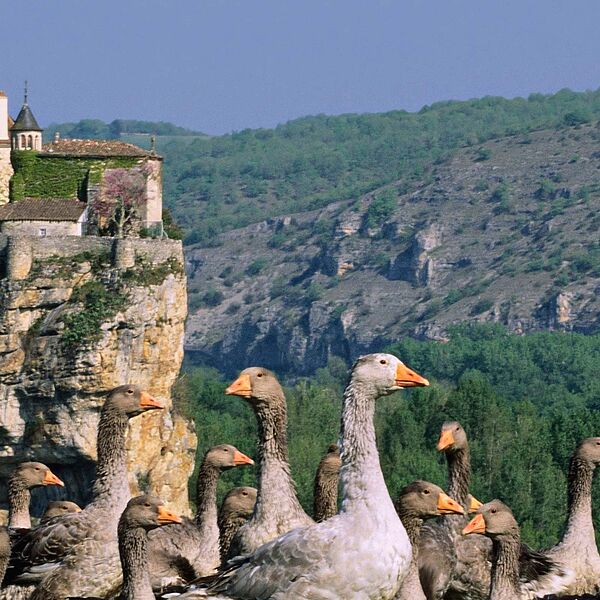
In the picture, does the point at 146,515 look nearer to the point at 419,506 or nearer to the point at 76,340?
the point at 419,506

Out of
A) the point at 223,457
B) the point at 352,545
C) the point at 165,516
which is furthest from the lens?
the point at 223,457

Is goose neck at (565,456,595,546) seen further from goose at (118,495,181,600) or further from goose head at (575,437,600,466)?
goose at (118,495,181,600)

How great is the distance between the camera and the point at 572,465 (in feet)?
77.6

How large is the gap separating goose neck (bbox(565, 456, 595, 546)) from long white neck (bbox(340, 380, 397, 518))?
546cm

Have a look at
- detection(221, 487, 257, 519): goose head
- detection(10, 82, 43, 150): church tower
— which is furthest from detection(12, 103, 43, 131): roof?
detection(221, 487, 257, 519): goose head

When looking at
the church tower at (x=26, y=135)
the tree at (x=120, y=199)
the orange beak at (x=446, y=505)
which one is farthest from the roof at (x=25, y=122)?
the orange beak at (x=446, y=505)

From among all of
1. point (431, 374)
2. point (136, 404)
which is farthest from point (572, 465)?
point (431, 374)

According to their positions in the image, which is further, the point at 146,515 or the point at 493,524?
the point at 493,524

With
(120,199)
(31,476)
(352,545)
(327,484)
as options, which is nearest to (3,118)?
(120,199)

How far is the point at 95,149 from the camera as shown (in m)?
68.0

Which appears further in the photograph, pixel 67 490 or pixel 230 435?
pixel 230 435

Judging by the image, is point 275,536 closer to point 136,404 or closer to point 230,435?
point 136,404

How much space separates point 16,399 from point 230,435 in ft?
96.9

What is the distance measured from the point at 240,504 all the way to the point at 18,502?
3750mm
